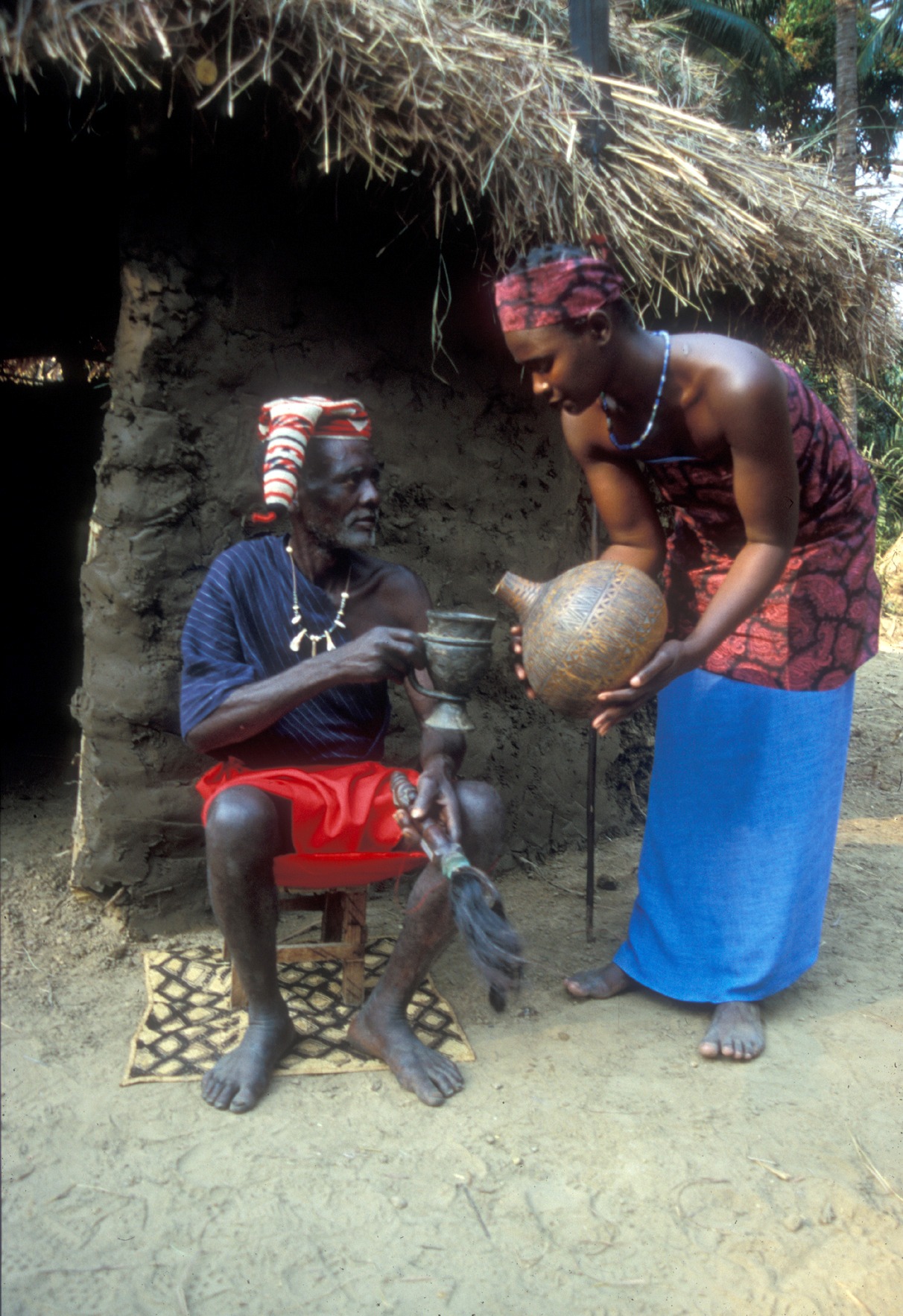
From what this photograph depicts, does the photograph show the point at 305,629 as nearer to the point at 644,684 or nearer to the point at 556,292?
the point at 644,684

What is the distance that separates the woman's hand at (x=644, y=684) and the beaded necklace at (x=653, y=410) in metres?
0.49

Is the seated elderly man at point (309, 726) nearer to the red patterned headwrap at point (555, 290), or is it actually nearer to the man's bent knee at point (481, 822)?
the man's bent knee at point (481, 822)

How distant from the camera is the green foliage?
16703mm

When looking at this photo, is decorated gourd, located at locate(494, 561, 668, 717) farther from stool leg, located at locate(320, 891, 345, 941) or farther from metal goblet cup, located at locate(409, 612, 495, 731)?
stool leg, located at locate(320, 891, 345, 941)

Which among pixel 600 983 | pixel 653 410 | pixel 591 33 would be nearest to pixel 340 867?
pixel 600 983

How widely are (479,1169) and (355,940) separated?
692 millimetres

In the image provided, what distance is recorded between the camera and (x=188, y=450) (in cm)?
288

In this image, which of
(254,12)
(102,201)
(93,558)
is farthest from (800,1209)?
(102,201)

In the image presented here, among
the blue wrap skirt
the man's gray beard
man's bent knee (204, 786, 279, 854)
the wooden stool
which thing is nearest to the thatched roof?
the man's gray beard

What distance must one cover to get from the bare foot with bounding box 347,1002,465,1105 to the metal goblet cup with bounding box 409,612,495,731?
0.78m

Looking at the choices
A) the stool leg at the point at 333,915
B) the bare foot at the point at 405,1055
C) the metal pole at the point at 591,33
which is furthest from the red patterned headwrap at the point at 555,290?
the bare foot at the point at 405,1055

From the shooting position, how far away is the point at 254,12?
2281 millimetres

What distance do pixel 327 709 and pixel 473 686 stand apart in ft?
1.63

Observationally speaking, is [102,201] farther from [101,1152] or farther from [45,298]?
[101,1152]
